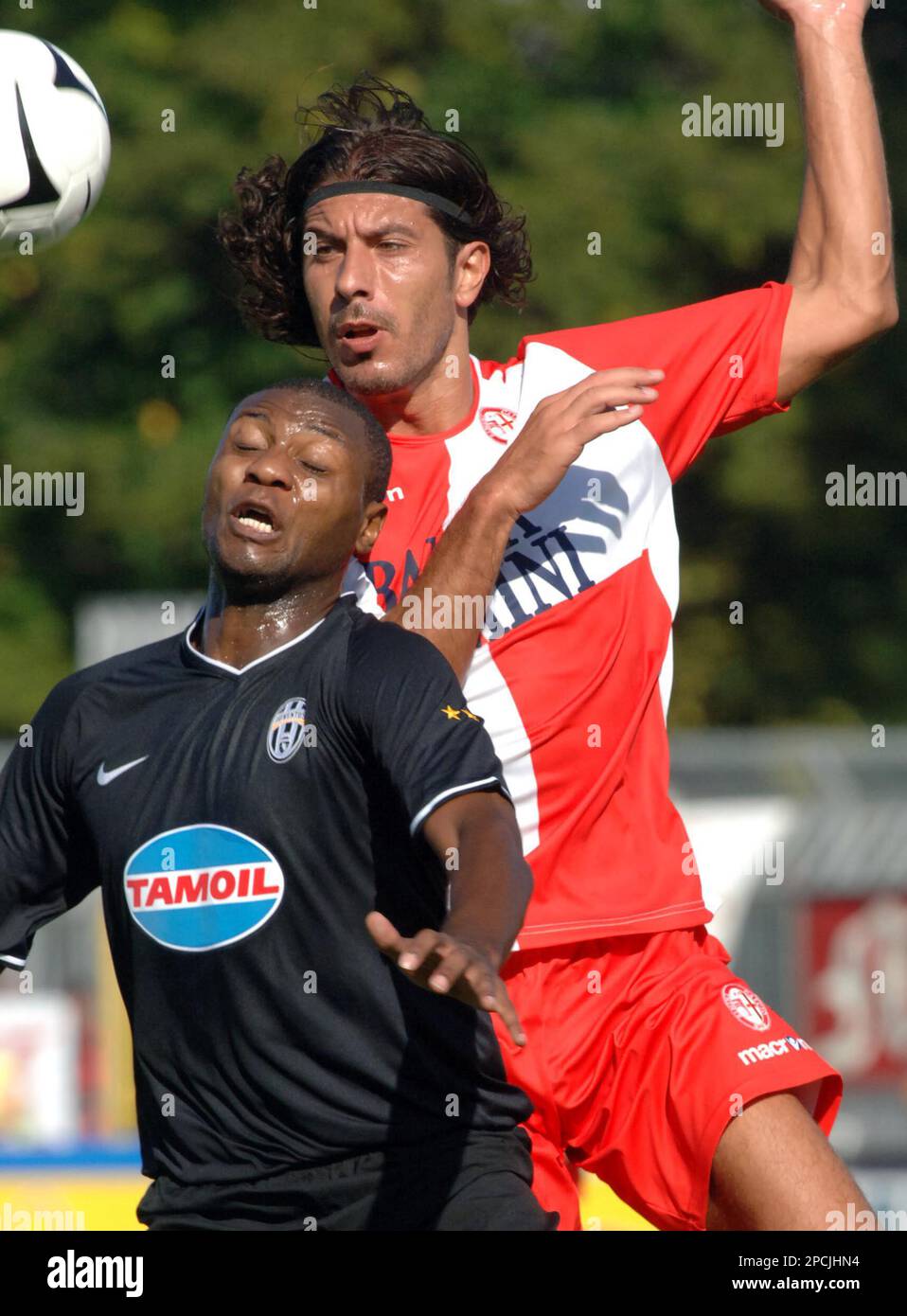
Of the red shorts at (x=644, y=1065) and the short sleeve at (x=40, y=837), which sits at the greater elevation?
the short sleeve at (x=40, y=837)

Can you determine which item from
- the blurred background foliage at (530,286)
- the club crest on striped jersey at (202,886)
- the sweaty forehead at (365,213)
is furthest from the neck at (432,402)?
the blurred background foliage at (530,286)

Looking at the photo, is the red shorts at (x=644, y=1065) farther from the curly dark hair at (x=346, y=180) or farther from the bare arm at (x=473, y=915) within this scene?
the curly dark hair at (x=346, y=180)

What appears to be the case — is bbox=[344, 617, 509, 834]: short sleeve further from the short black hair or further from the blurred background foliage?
the blurred background foliage

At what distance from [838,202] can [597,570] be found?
0.96 m

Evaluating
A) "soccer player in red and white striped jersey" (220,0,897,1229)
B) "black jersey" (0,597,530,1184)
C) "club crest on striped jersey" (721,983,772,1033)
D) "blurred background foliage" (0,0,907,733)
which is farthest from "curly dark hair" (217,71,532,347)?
"blurred background foliage" (0,0,907,733)

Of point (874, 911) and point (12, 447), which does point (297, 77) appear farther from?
point (874, 911)

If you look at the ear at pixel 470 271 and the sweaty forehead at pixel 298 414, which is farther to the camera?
the ear at pixel 470 271

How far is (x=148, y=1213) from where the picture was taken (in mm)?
3471

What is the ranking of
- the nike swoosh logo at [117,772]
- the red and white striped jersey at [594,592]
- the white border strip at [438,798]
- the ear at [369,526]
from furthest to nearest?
1. the red and white striped jersey at [594,592]
2. the ear at [369,526]
3. the nike swoosh logo at [117,772]
4. the white border strip at [438,798]

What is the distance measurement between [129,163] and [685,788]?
28.6 ft

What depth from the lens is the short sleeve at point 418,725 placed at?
126 inches

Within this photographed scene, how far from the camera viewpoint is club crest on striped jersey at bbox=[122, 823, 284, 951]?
3.35 m

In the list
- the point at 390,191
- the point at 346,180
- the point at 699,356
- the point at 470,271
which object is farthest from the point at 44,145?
the point at 699,356

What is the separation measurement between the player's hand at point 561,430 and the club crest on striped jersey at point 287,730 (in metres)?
0.72
